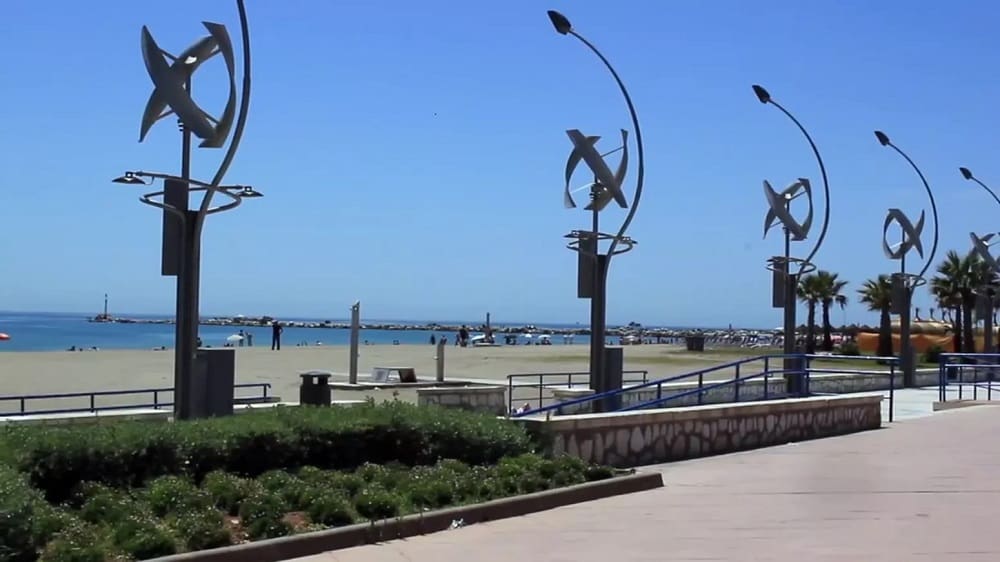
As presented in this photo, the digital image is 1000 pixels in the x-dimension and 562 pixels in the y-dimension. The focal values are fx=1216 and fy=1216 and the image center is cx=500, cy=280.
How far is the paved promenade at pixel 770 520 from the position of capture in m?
8.41

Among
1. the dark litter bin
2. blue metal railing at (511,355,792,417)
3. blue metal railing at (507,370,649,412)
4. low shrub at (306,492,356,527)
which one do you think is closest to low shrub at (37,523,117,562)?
low shrub at (306,492,356,527)

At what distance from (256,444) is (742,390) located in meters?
14.6

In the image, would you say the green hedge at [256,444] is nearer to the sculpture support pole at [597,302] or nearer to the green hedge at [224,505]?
the green hedge at [224,505]

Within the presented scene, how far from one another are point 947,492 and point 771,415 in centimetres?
435

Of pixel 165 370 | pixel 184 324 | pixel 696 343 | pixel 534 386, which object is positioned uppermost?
pixel 184 324

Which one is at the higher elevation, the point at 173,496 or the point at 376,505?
the point at 173,496

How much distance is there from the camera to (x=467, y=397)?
2042 cm

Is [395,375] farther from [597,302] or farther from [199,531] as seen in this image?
[199,531]

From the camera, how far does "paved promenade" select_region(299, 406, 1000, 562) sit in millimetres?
8414

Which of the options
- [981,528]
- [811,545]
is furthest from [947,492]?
[811,545]

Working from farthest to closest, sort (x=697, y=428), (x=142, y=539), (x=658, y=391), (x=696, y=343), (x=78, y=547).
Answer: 1. (x=696, y=343)
2. (x=658, y=391)
3. (x=697, y=428)
4. (x=142, y=539)
5. (x=78, y=547)

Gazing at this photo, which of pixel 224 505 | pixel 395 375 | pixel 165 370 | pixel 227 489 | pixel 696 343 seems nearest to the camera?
pixel 224 505

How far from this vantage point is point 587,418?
495 inches

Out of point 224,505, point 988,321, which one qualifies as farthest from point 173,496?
point 988,321
